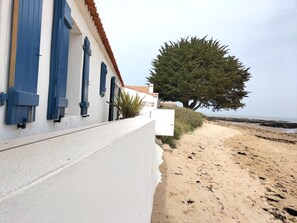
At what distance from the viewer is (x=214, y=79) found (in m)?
31.1

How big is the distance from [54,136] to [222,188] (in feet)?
21.0

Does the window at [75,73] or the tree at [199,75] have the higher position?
the tree at [199,75]

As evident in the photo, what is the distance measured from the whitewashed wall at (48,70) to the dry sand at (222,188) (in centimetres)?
243

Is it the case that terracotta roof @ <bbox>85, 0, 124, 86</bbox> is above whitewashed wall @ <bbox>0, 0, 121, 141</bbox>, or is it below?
above

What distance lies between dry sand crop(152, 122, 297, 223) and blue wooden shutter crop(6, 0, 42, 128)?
3279mm

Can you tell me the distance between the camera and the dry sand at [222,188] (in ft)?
19.6

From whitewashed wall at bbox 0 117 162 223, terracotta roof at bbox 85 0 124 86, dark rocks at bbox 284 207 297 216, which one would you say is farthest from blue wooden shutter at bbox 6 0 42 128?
dark rocks at bbox 284 207 297 216

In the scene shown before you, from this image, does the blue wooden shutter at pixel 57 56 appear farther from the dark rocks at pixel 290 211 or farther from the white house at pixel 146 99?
the white house at pixel 146 99

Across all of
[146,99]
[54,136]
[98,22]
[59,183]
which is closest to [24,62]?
[54,136]

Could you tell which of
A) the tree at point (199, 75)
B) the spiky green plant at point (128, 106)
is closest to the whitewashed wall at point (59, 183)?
the spiky green plant at point (128, 106)

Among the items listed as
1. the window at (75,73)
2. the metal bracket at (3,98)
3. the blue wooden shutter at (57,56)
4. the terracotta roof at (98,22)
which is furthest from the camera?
the window at (75,73)

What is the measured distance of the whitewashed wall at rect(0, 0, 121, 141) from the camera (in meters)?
2.54

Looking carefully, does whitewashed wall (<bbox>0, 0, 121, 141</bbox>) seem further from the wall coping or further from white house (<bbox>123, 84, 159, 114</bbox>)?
white house (<bbox>123, 84, 159, 114</bbox>)

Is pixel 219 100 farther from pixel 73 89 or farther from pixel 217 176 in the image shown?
pixel 73 89
